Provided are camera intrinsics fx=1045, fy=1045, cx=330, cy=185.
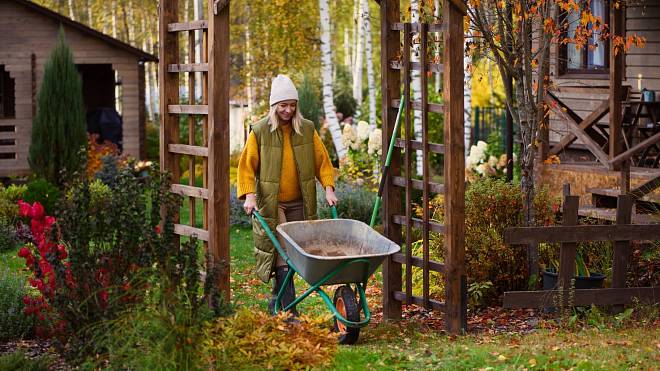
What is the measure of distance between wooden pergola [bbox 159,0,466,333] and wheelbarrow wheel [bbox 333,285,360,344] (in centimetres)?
87

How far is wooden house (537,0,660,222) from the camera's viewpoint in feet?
38.0

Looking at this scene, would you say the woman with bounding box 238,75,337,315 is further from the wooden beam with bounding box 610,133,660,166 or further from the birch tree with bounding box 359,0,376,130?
the birch tree with bounding box 359,0,376,130

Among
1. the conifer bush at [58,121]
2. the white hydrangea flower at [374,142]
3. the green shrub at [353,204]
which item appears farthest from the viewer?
the conifer bush at [58,121]

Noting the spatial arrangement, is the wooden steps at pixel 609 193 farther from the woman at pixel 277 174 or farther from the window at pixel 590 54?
the woman at pixel 277 174

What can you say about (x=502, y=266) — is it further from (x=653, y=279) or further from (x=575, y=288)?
(x=653, y=279)

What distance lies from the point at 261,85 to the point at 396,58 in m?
18.5

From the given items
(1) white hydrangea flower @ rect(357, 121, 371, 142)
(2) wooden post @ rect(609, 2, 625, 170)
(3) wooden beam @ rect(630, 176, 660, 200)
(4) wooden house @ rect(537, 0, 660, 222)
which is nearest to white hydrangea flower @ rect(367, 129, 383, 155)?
(1) white hydrangea flower @ rect(357, 121, 371, 142)

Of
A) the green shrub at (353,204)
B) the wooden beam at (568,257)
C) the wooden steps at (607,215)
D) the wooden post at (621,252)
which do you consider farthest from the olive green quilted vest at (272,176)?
the green shrub at (353,204)

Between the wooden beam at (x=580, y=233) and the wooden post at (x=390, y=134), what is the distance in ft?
3.21

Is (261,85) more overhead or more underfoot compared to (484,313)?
more overhead

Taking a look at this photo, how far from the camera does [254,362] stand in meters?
5.86

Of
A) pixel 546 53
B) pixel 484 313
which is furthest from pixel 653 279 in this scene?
pixel 546 53

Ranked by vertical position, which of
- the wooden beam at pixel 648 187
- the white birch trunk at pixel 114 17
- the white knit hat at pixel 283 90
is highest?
the white birch trunk at pixel 114 17

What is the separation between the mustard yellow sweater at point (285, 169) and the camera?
800 centimetres
